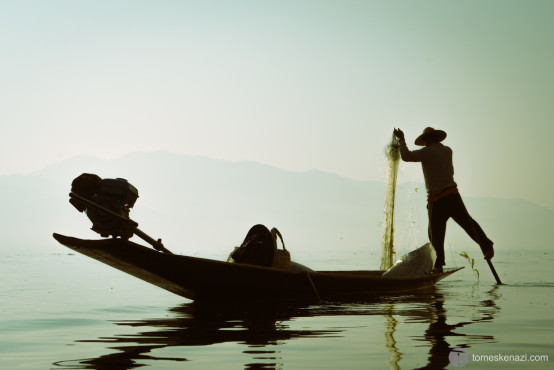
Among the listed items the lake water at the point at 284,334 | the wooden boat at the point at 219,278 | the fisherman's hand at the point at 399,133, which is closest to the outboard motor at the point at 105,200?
the wooden boat at the point at 219,278

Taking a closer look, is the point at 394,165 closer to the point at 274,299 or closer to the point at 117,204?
the point at 274,299

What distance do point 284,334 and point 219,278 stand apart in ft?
6.93

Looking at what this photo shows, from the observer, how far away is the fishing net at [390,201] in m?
13.3

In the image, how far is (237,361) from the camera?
5.03 meters

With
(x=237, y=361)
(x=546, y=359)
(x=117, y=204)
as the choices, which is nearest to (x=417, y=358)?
(x=546, y=359)

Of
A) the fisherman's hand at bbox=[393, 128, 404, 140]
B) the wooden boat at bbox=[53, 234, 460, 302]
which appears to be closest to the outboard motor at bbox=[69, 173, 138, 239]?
the wooden boat at bbox=[53, 234, 460, 302]

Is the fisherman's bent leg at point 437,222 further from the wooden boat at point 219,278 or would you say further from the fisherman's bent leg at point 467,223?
the wooden boat at point 219,278

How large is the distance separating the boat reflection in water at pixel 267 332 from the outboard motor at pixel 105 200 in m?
1.00

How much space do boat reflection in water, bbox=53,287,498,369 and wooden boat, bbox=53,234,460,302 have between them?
188 millimetres

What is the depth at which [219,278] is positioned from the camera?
27.1 ft

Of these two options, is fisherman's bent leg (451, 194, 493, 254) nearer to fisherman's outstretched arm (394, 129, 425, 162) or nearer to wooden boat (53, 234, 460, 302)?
fisherman's outstretched arm (394, 129, 425, 162)

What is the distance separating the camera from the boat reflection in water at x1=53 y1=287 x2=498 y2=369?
5.11 meters

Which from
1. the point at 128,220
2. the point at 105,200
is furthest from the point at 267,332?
the point at 105,200

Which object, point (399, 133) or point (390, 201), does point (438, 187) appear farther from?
point (390, 201)
